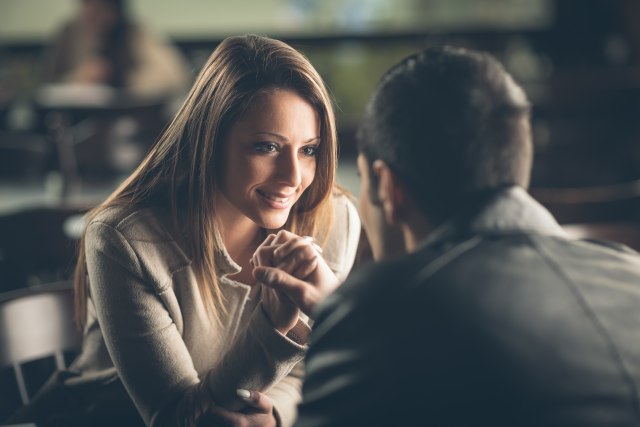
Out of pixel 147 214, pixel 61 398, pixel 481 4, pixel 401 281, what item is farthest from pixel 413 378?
pixel 481 4

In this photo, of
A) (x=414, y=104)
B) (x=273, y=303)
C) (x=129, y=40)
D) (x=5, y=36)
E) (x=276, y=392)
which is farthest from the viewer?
(x=5, y=36)

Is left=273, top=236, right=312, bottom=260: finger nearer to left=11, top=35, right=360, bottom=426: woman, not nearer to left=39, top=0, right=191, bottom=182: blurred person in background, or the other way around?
left=11, top=35, right=360, bottom=426: woman

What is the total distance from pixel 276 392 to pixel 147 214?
1.17 ft

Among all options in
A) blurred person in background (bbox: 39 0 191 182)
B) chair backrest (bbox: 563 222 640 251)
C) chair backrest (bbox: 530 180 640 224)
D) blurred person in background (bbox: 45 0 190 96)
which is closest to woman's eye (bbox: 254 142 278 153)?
chair backrest (bbox: 563 222 640 251)

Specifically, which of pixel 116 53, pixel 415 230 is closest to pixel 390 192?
pixel 415 230

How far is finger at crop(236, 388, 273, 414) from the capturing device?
1148 millimetres

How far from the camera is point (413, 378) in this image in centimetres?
78

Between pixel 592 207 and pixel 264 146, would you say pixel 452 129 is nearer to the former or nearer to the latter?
pixel 264 146

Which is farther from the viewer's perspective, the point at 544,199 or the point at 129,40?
the point at 129,40

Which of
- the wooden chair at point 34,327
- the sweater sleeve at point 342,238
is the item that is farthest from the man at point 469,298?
the wooden chair at point 34,327

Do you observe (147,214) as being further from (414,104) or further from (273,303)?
(414,104)

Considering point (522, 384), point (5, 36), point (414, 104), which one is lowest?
point (5, 36)

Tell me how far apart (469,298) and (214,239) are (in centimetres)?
54

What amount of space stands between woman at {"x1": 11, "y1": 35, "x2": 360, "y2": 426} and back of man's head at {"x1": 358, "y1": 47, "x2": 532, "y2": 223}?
29 centimetres
